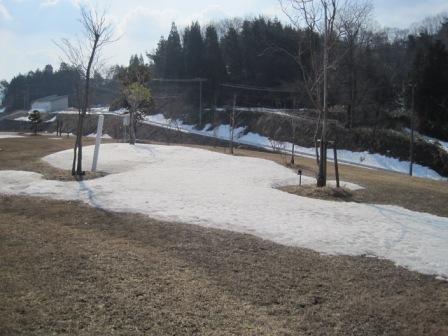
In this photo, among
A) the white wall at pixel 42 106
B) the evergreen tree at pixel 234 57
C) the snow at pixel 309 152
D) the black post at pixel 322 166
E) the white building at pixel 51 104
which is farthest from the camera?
the white building at pixel 51 104

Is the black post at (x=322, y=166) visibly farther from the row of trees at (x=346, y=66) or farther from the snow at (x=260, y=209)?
the row of trees at (x=346, y=66)

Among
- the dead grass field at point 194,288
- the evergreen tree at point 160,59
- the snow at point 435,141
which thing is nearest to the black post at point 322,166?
the dead grass field at point 194,288

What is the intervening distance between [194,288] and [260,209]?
5135 millimetres

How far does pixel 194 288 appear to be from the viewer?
616cm

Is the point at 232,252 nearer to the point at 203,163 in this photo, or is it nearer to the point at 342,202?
the point at 342,202

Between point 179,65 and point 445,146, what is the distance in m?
45.6

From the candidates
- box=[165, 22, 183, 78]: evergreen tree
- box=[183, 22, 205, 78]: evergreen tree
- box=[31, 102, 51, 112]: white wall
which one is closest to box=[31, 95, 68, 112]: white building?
box=[31, 102, 51, 112]: white wall

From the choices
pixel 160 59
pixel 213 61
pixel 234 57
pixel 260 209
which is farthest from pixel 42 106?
pixel 260 209

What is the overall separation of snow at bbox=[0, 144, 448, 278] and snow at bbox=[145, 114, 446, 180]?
21506mm

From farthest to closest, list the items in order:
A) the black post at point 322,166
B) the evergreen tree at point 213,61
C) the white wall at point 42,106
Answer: the white wall at point 42,106, the evergreen tree at point 213,61, the black post at point 322,166

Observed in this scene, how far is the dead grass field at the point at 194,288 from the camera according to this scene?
Result: 16.9 feet

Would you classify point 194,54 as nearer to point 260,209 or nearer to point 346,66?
point 346,66

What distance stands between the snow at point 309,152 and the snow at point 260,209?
21506 millimetres

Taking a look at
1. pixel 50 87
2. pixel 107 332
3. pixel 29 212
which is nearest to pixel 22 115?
pixel 50 87
